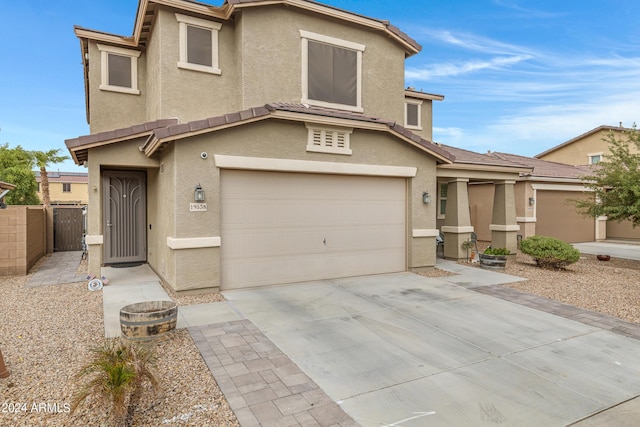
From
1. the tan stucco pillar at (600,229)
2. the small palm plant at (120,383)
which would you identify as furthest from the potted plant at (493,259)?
the tan stucco pillar at (600,229)

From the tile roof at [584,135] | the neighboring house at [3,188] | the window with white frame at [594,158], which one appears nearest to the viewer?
the neighboring house at [3,188]

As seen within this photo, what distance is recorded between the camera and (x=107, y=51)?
34.1 feet

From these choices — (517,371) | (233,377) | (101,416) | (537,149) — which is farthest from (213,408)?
(537,149)

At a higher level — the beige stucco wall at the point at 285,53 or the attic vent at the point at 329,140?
the beige stucco wall at the point at 285,53

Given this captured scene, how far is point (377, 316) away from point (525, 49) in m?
19.4

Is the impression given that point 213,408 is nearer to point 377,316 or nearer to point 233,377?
point 233,377

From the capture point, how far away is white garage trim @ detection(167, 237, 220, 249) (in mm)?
7275

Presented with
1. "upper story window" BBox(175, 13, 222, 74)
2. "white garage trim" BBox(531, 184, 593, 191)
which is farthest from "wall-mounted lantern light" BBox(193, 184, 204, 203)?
"white garage trim" BBox(531, 184, 593, 191)

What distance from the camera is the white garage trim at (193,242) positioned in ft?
23.9

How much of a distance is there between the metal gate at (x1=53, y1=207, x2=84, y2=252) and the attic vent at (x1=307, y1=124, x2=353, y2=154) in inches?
460

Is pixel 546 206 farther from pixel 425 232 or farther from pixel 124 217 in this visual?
pixel 124 217

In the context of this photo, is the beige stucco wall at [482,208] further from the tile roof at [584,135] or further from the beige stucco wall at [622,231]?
the tile roof at [584,135]

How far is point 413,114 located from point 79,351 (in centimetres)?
1251

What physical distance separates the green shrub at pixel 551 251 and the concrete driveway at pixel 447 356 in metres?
4.47
